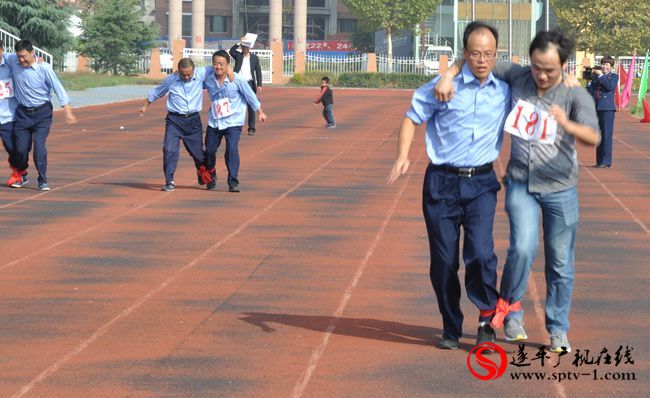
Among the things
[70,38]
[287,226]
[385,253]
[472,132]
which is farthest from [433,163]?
[70,38]

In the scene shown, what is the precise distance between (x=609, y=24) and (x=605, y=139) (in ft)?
189

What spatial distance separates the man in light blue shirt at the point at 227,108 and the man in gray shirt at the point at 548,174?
881cm

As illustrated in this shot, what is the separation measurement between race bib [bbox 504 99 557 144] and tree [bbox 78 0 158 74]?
197 ft

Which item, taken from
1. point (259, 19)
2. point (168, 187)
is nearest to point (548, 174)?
point (168, 187)

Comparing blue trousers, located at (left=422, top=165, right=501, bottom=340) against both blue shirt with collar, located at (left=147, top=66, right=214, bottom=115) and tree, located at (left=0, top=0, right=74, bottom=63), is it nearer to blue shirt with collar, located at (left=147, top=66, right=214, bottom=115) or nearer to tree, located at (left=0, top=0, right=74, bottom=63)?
blue shirt with collar, located at (left=147, top=66, right=214, bottom=115)

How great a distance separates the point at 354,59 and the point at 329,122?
4640 cm

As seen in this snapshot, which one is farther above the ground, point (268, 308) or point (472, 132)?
point (472, 132)

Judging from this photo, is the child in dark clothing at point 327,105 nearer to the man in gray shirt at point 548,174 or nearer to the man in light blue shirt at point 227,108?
the man in light blue shirt at point 227,108

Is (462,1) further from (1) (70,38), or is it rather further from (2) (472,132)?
(2) (472,132)

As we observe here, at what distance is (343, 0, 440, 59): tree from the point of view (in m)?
86.6

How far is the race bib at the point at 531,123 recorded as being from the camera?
7.46 m

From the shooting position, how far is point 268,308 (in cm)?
921

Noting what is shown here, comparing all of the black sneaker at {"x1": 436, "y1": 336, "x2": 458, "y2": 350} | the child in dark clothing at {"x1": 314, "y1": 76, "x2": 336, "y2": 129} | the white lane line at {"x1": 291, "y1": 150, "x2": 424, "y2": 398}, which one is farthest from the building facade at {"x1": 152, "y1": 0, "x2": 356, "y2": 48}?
the black sneaker at {"x1": 436, "y1": 336, "x2": 458, "y2": 350}

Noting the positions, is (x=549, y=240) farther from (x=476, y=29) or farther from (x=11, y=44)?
(x=11, y=44)
